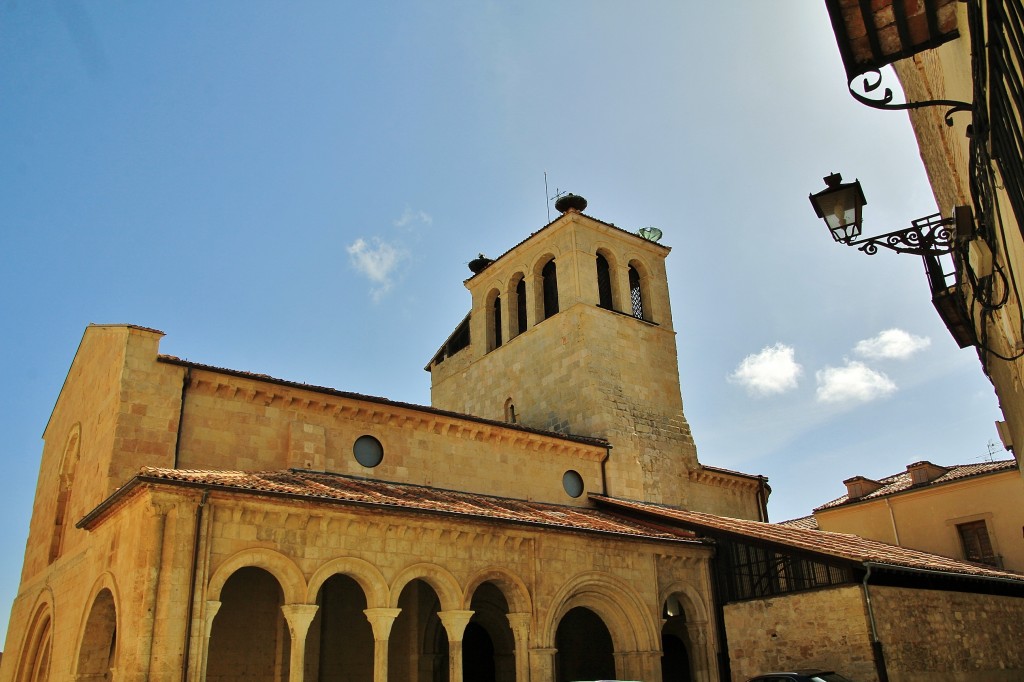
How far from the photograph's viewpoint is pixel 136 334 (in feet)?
48.0

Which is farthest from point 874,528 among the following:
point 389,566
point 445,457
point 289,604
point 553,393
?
point 289,604

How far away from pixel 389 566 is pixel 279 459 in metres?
3.65

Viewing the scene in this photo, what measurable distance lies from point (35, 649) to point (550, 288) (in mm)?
16080

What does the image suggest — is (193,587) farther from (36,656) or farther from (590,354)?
(590,354)

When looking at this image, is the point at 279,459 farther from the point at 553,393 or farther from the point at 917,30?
the point at 917,30

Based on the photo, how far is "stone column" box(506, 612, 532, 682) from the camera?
46.8ft

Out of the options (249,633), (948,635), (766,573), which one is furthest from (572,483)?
(249,633)

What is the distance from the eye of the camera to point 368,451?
16.7 meters

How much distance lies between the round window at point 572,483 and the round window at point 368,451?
5270 mm

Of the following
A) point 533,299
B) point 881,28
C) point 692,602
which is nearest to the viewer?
point 881,28

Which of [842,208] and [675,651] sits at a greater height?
[842,208]

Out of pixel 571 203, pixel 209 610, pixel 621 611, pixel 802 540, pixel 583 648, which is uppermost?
pixel 571 203

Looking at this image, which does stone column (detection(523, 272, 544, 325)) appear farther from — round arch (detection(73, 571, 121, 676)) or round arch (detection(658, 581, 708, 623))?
round arch (detection(73, 571, 121, 676))

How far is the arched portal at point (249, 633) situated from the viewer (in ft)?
45.5
